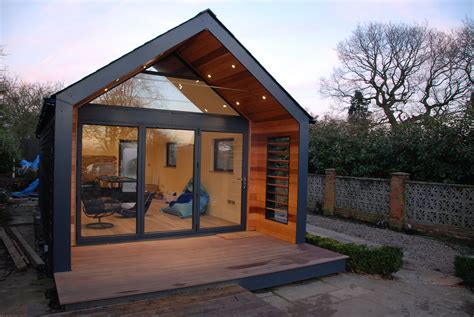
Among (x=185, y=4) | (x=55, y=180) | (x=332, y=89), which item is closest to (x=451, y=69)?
(x=332, y=89)

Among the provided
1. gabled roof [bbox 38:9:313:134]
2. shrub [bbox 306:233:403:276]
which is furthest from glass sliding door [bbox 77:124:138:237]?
shrub [bbox 306:233:403:276]

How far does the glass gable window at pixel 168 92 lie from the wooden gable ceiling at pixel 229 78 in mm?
148

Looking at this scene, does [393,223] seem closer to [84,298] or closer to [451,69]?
[84,298]

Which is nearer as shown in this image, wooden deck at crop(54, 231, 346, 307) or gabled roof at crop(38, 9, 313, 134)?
wooden deck at crop(54, 231, 346, 307)

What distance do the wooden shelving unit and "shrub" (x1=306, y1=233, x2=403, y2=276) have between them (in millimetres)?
1204

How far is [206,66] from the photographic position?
219 inches

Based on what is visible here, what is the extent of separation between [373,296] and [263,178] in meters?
2.76

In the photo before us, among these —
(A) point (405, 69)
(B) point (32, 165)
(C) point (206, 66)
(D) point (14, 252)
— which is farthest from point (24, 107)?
(A) point (405, 69)

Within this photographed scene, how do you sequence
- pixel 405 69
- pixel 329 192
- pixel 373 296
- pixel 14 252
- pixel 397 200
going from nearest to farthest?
pixel 373 296 < pixel 14 252 < pixel 397 200 < pixel 329 192 < pixel 405 69

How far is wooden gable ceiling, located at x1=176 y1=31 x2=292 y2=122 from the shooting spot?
500cm

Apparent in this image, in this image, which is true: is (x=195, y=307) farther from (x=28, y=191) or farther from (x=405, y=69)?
(x=405, y=69)

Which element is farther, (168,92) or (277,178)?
(277,178)

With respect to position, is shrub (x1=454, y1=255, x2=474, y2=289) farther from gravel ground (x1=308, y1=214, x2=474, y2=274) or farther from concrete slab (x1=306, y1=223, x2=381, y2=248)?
concrete slab (x1=306, y1=223, x2=381, y2=248)

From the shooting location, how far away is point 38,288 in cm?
414
